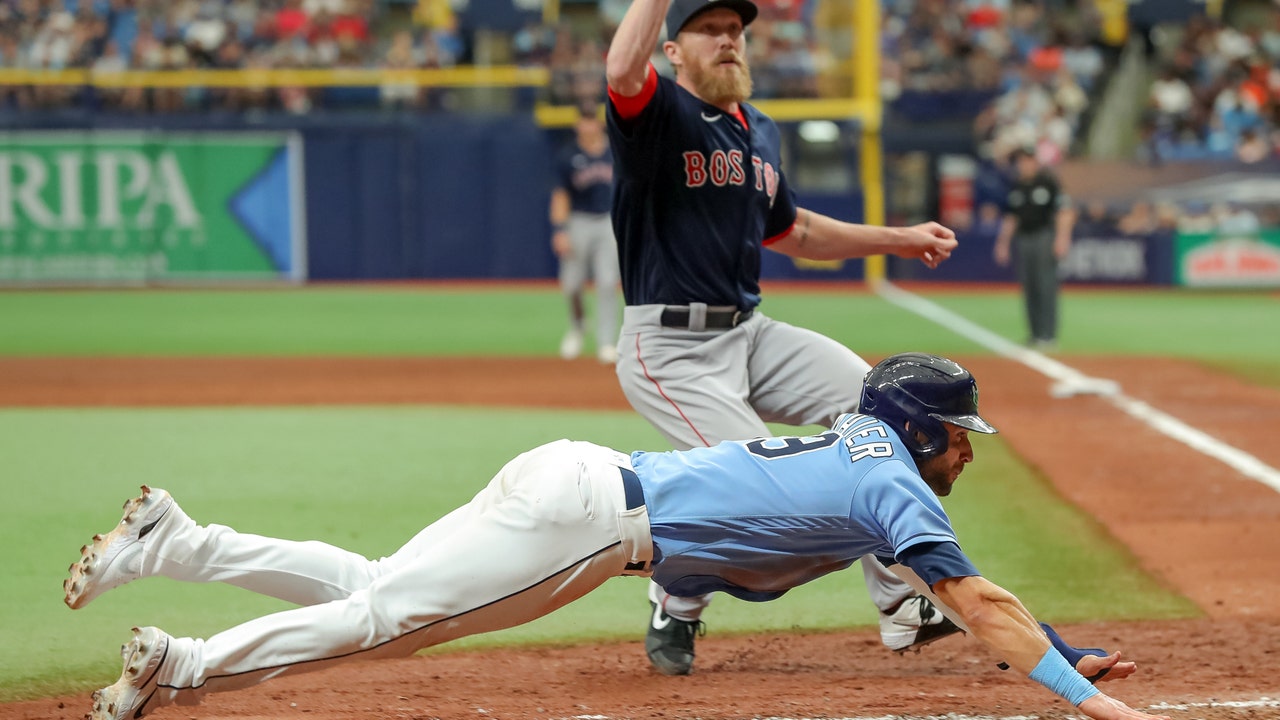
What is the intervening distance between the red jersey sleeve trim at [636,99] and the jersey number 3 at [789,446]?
1.35m

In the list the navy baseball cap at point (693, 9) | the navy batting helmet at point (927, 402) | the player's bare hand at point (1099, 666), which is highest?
the navy baseball cap at point (693, 9)

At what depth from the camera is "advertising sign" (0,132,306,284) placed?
2375 centimetres

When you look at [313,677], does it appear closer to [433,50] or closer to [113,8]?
[433,50]

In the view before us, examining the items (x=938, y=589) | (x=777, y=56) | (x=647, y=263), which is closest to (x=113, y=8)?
(x=777, y=56)

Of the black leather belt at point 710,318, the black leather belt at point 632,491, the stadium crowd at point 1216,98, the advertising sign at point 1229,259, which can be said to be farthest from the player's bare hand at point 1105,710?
the stadium crowd at point 1216,98

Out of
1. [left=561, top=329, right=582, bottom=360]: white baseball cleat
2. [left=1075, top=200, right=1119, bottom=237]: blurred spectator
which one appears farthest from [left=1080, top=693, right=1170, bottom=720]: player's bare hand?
[left=1075, top=200, right=1119, bottom=237]: blurred spectator

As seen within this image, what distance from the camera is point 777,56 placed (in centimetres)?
2489

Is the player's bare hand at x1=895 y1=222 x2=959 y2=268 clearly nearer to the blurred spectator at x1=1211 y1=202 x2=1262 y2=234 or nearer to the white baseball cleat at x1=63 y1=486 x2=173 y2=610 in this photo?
the white baseball cleat at x1=63 y1=486 x2=173 y2=610

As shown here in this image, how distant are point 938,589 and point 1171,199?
75.5ft

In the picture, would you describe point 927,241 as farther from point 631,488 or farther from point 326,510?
point 326,510

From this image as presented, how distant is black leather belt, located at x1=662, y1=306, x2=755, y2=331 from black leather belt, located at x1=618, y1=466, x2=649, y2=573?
122cm

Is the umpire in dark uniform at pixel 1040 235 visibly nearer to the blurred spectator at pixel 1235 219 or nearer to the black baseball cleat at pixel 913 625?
the blurred spectator at pixel 1235 219

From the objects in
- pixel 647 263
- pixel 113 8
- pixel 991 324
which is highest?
pixel 113 8

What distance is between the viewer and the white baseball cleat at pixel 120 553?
379cm
